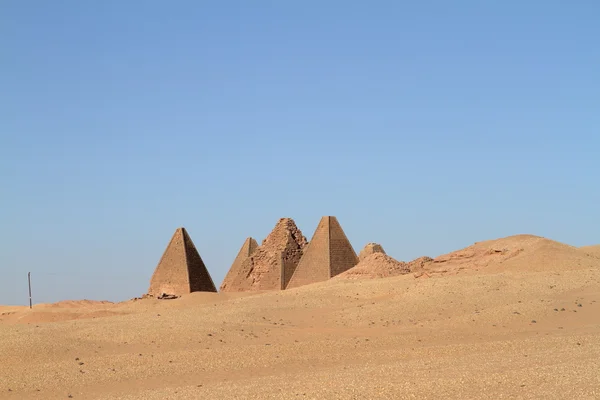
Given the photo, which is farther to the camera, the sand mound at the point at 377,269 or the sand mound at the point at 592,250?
the sand mound at the point at 592,250

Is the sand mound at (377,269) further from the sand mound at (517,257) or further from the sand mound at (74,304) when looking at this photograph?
the sand mound at (74,304)

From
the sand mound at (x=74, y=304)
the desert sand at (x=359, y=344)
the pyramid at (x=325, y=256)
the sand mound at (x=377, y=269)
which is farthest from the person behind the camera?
the sand mound at (x=74, y=304)

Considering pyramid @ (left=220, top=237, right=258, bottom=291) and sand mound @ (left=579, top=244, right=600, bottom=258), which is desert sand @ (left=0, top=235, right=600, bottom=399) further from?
pyramid @ (left=220, top=237, right=258, bottom=291)

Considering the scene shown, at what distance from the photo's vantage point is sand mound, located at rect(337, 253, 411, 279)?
27.6m

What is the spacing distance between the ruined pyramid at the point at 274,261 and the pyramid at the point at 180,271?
215cm

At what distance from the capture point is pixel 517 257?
26.2m

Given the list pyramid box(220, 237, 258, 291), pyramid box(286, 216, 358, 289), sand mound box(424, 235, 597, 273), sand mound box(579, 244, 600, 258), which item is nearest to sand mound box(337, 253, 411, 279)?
sand mound box(424, 235, 597, 273)

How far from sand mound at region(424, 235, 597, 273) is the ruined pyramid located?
23.2 ft

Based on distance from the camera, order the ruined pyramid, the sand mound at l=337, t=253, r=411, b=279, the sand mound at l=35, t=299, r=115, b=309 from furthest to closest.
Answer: the sand mound at l=35, t=299, r=115, b=309, the ruined pyramid, the sand mound at l=337, t=253, r=411, b=279

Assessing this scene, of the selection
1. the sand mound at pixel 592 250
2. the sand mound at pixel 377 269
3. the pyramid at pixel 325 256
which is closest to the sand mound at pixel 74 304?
the pyramid at pixel 325 256

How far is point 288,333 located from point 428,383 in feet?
23.5

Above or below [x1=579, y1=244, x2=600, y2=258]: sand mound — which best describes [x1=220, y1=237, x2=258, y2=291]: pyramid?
above

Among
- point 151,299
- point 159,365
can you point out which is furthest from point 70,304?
point 159,365

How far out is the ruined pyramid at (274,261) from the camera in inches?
1307
